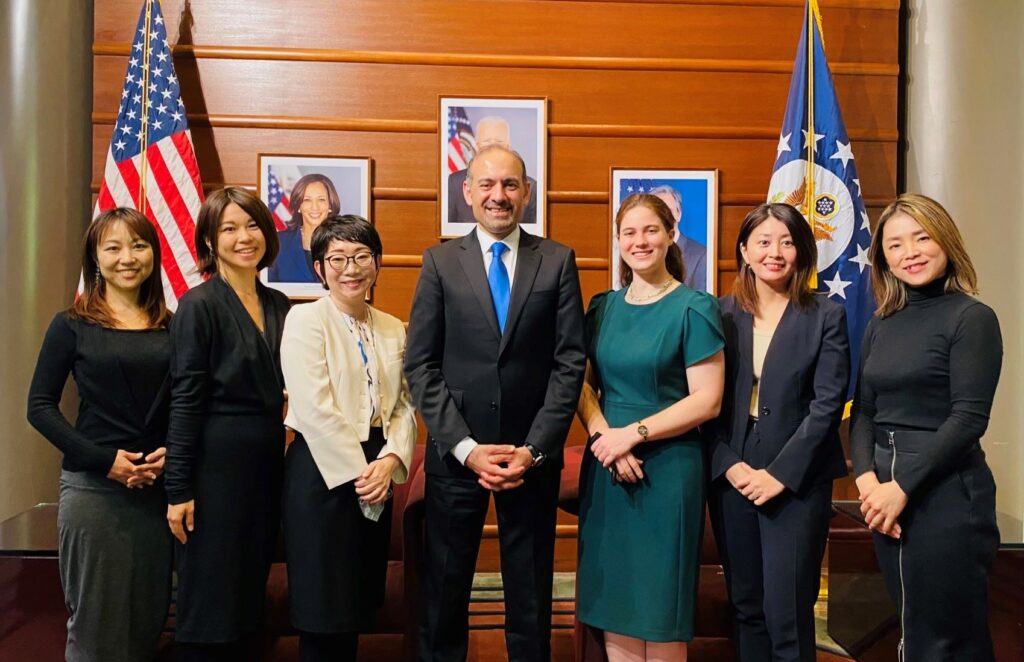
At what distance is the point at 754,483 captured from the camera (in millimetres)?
2266

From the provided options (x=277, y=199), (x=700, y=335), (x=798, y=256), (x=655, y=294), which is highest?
(x=277, y=199)

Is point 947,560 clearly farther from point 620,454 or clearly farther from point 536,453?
point 536,453

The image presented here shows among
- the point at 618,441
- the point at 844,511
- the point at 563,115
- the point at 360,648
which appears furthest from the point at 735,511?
the point at 563,115

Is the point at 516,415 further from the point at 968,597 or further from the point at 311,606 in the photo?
the point at 968,597

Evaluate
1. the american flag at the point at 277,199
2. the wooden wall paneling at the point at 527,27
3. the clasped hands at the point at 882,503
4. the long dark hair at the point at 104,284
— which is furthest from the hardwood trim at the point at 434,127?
the clasped hands at the point at 882,503

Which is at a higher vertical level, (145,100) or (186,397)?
(145,100)

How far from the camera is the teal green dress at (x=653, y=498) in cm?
230

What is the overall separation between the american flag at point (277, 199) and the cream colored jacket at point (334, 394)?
6.27 feet

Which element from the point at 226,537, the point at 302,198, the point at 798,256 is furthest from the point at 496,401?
the point at 302,198

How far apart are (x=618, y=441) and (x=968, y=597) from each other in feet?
3.03

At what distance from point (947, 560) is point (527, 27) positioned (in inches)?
124

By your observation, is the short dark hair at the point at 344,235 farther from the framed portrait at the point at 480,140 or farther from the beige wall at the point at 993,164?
the beige wall at the point at 993,164

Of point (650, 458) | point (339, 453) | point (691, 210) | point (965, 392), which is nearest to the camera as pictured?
point (965, 392)

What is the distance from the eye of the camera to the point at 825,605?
369cm
